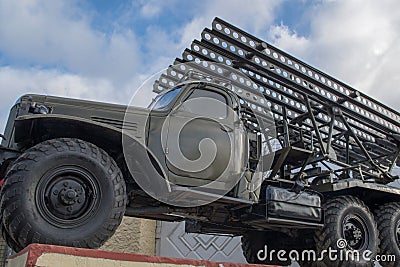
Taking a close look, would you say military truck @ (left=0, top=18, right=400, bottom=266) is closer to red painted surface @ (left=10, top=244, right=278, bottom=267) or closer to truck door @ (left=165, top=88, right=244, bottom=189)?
truck door @ (left=165, top=88, right=244, bottom=189)

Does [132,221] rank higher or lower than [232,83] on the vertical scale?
lower

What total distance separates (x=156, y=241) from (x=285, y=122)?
417 cm

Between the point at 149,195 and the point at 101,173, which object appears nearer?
the point at 101,173

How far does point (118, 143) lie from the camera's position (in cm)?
438

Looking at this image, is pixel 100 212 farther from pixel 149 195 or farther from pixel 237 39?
pixel 237 39

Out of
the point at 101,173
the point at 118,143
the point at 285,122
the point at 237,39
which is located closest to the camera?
the point at 101,173

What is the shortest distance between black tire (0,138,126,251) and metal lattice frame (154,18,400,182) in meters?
1.81

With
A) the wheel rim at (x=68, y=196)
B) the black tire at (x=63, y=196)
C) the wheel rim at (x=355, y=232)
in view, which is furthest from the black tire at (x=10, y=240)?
the wheel rim at (x=355, y=232)

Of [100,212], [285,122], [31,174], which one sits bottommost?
[100,212]

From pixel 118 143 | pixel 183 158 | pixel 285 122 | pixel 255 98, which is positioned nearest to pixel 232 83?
pixel 255 98

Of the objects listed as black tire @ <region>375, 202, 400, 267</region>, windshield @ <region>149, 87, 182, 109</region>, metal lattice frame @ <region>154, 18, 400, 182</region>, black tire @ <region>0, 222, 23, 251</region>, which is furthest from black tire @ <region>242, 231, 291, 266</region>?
black tire @ <region>0, 222, 23, 251</region>

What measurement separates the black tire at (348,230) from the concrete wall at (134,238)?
4090 mm

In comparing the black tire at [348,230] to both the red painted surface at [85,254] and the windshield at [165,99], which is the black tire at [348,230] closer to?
the windshield at [165,99]

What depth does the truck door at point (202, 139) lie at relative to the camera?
457cm
